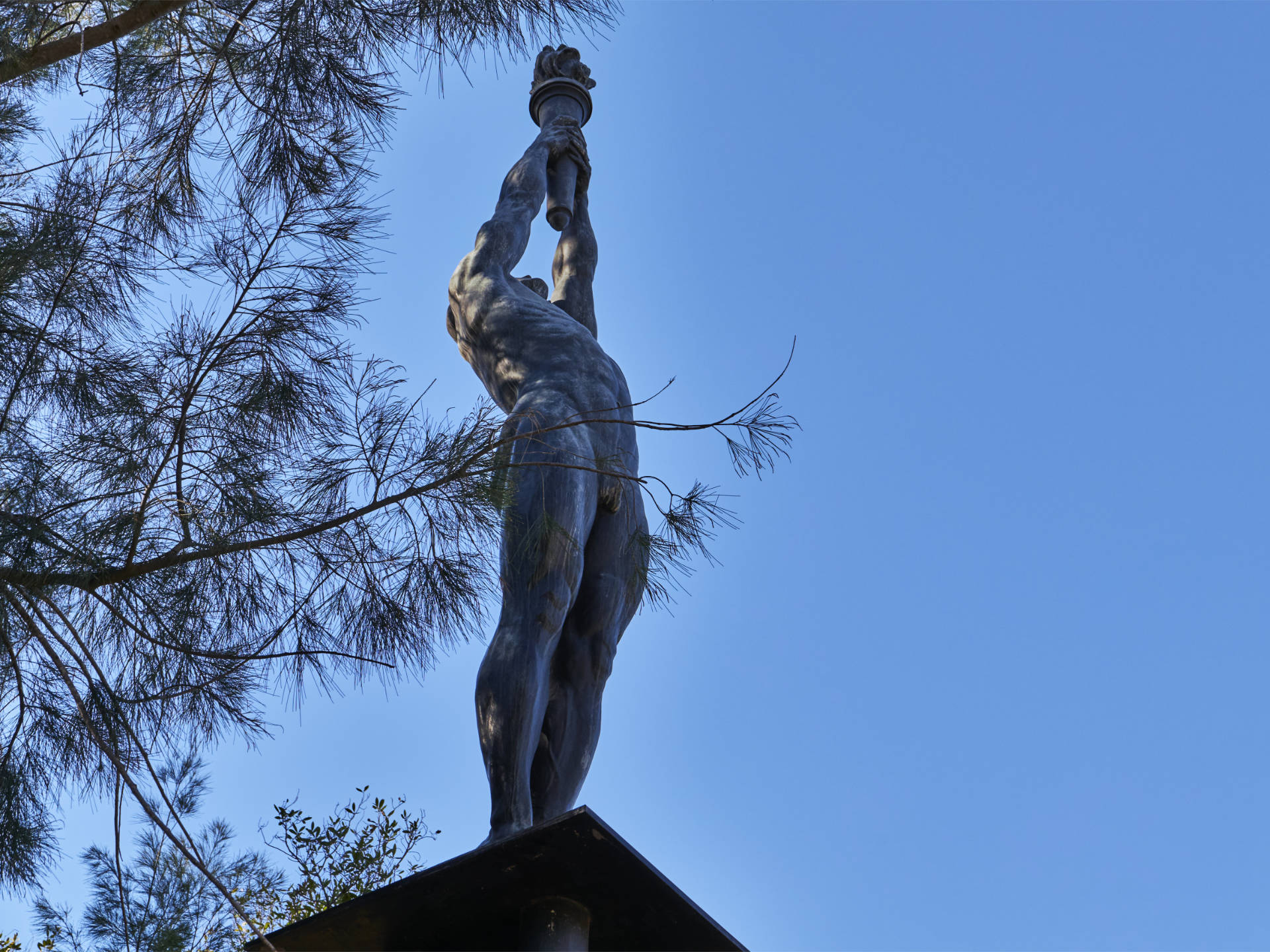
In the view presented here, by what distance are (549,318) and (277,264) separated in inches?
30.2

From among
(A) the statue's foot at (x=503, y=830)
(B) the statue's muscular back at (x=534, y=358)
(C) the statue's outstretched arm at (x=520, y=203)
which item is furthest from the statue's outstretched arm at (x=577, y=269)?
(A) the statue's foot at (x=503, y=830)

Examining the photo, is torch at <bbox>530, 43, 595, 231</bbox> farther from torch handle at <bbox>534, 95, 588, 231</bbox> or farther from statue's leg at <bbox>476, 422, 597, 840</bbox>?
statue's leg at <bbox>476, 422, 597, 840</bbox>

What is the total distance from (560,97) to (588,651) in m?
2.43

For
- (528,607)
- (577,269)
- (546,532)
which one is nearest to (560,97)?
(577,269)

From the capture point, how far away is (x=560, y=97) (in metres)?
5.19

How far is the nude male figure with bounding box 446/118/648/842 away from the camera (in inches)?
124

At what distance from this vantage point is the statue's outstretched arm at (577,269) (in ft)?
15.4

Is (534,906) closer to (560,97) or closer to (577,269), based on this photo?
(577,269)

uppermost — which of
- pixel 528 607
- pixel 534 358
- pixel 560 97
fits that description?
pixel 560 97

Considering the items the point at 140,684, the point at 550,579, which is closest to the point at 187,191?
the point at 140,684

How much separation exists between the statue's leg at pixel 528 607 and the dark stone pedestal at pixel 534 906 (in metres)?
0.43

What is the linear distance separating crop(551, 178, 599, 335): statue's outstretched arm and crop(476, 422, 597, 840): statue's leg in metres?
1.10

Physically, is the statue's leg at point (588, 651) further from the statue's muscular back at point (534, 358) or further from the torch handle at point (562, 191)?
the torch handle at point (562, 191)

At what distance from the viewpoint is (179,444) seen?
3684 millimetres
